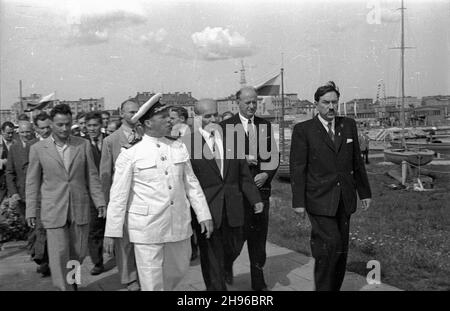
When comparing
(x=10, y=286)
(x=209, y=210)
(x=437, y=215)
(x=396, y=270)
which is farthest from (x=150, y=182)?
(x=437, y=215)

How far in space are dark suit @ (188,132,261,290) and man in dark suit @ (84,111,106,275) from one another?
1694 mm

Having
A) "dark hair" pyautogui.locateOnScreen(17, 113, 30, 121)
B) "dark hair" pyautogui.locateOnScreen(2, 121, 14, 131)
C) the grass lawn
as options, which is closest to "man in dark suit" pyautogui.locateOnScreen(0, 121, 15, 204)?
"dark hair" pyautogui.locateOnScreen(2, 121, 14, 131)

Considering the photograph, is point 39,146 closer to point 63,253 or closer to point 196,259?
point 63,253

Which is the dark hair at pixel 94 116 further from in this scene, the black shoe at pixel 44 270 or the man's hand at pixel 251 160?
the man's hand at pixel 251 160

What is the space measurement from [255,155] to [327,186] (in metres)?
0.95

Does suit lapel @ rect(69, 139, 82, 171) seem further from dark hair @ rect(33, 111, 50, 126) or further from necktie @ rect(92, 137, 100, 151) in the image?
necktie @ rect(92, 137, 100, 151)

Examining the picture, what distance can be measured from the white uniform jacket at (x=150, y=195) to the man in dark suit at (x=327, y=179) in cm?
111

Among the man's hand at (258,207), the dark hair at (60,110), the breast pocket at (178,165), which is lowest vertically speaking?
the man's hand at (258,207)

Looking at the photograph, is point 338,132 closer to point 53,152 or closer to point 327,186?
point 327,186

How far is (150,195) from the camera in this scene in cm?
371

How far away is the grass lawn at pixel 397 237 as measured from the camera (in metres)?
5.12

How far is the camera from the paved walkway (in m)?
4.77

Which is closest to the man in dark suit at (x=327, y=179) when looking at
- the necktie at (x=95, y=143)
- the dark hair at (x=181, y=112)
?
the dark hair at (x=181, y=112)
